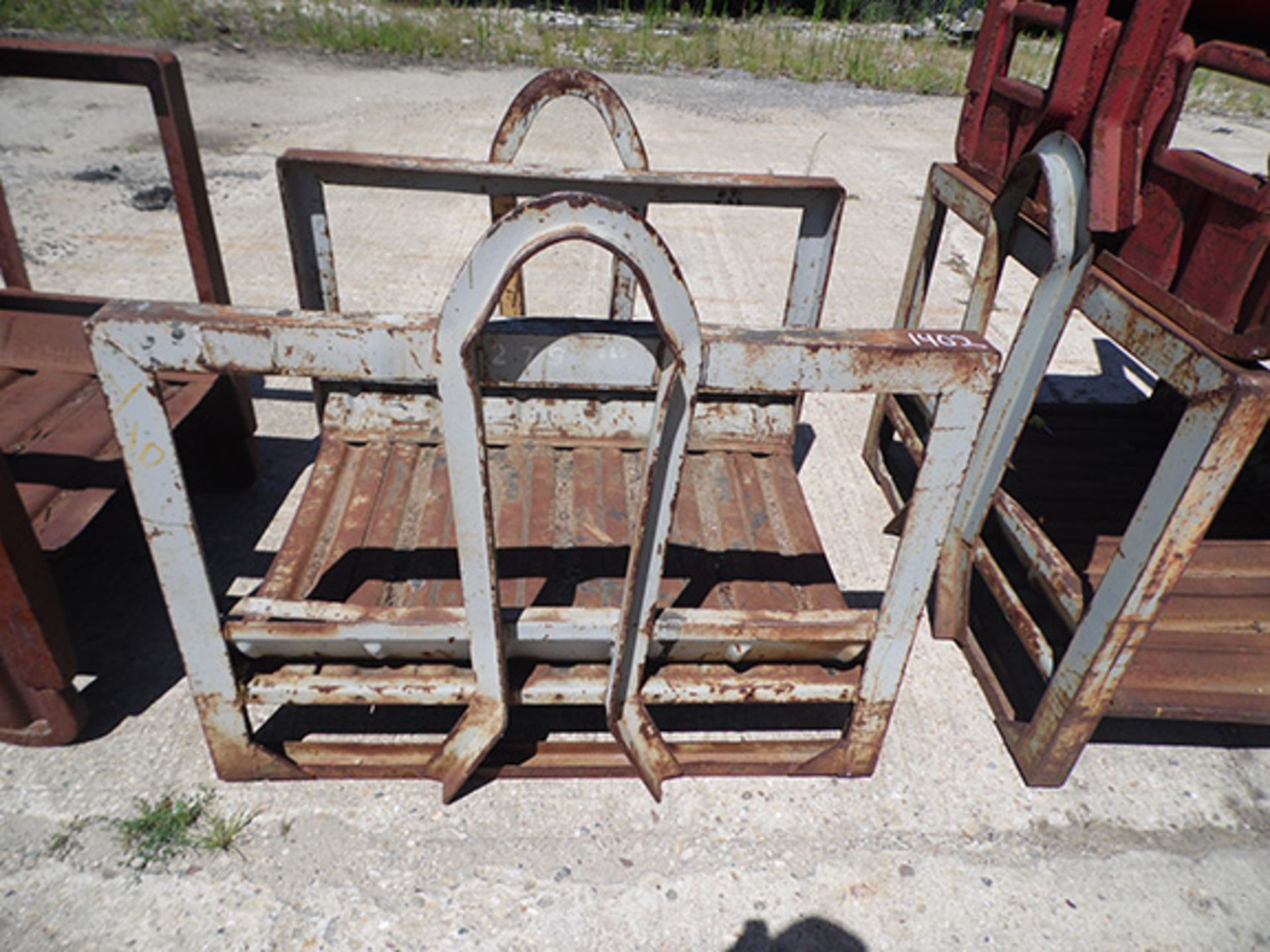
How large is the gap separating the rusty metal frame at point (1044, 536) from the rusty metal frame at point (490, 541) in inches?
18.4

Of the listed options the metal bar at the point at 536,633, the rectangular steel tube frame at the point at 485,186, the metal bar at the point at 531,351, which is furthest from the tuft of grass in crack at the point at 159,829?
the rectangular steel tube frame at the point at 485,186

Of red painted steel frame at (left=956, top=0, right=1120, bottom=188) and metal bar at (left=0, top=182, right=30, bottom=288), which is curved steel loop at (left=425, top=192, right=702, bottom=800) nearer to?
red painted steel frame at (left=956, top=0, right=1120, bottom=188)

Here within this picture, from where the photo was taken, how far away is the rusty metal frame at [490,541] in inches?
56.7

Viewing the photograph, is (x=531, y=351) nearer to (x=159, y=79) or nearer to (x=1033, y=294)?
(x=1033, y=294)

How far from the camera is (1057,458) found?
311 cm

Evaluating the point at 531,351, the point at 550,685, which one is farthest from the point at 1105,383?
the point at 531,351

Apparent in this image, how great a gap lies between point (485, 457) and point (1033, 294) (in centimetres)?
172

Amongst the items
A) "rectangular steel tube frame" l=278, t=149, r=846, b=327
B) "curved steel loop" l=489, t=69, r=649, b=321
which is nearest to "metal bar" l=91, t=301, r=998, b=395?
"rectangular steel tube frame" l=278, t=149, r=846, b=327

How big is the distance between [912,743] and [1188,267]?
Answer: 141cm

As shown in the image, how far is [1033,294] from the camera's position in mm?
2371

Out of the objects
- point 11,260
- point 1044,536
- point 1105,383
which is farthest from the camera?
point 1105,383

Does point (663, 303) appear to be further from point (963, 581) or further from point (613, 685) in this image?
point (963, 581)

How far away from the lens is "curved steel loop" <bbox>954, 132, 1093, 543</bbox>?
2.01m

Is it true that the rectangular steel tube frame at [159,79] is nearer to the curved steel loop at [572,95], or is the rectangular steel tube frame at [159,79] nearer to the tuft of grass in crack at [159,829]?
the curved steel loop at [572,95]
